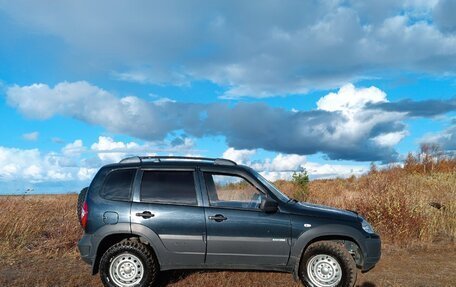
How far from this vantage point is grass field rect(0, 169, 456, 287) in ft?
24.6

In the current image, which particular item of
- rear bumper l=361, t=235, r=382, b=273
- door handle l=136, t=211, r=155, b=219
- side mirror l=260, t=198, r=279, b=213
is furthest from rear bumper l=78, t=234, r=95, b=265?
rear bumper l=361, t=235, r=382, b=273

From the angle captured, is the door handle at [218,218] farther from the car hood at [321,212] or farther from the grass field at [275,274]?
the grass field at [275,274]

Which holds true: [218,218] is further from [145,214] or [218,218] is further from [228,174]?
[145,214]

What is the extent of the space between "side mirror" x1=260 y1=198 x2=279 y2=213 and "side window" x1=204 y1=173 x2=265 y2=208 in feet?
0.50

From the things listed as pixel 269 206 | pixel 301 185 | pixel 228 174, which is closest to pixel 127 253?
pixel 228 174

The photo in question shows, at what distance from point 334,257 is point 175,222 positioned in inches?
91.3

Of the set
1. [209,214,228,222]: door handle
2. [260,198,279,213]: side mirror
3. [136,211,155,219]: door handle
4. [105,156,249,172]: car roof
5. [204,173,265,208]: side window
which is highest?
[105,156,249,172]: car roof

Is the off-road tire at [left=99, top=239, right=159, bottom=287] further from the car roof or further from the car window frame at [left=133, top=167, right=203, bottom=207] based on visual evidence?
the car roof

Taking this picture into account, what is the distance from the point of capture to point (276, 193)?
6910 millimetres

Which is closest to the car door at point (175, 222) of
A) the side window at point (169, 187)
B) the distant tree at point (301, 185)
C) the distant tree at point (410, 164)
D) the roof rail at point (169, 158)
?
the side window at point (169, 187)

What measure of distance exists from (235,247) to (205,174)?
3.81 ft

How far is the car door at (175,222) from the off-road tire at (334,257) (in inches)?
57.6

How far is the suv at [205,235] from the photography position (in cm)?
649

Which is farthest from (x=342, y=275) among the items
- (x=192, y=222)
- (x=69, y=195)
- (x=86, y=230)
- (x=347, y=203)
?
(x=69, y=195)
